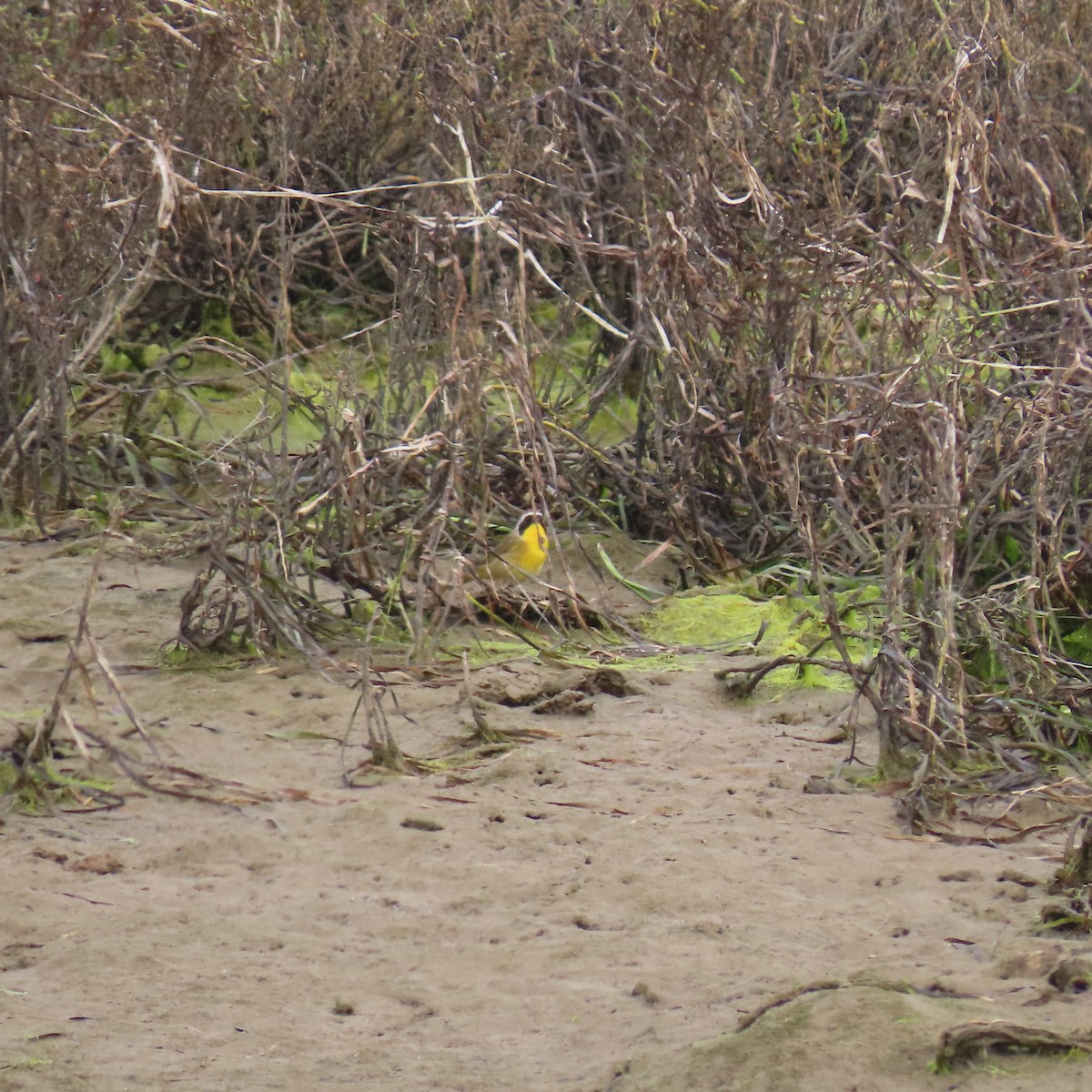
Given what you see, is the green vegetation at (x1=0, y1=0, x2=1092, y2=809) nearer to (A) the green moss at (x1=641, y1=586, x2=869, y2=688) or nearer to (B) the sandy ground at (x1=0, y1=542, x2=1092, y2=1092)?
(A) the green moss at (x1=641, y1=586, x2=869, y2=688)

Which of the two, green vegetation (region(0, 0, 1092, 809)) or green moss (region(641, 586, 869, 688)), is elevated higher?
green vegetation (region(0, 0, 1092, 809))

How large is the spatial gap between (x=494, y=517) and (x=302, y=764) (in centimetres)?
173

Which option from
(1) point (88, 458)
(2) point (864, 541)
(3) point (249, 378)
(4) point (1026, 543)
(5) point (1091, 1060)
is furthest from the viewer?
(3) point (249, 378)

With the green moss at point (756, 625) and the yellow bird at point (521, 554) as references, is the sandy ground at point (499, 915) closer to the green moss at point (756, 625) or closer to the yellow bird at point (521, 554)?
the green moss at point (756, 625)

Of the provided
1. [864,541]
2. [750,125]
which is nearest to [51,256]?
[750,125]

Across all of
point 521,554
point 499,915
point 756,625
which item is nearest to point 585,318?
point 521,554

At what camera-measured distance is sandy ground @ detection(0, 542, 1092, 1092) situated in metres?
2.30

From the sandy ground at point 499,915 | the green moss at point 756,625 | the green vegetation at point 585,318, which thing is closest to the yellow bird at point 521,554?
the green vegetation at point 585,318

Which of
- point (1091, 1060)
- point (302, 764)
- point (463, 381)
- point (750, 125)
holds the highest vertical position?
point (750, 125)

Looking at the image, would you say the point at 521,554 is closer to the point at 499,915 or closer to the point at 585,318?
the point at 499,915

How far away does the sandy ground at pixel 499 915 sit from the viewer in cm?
230

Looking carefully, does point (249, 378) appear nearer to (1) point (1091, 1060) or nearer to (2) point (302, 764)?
(2) point (302, 764)

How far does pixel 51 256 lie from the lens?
5203 millimetres

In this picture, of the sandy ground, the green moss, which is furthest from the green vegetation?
the sandy ground
